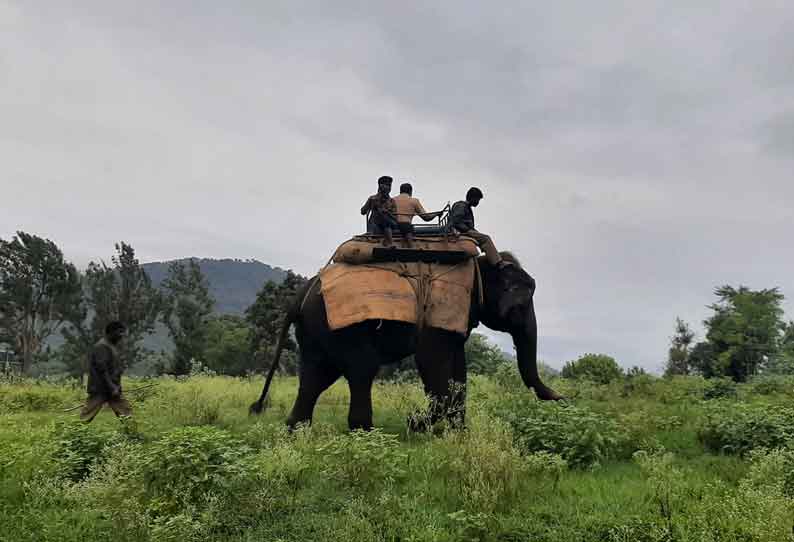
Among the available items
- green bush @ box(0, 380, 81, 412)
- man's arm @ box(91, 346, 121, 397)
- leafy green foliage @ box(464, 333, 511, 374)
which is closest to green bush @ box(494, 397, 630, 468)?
man's arm @ box(91, 346, 121, 397)

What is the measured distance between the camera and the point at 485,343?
3316 cm

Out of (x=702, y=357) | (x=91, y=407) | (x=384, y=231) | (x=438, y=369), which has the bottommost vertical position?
(x=91, y=407)

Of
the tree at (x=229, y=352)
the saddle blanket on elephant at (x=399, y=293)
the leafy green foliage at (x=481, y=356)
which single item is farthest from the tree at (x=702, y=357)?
the saddle blanket on elephant at (x=399, y=293)

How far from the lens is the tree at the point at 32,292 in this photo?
124ft

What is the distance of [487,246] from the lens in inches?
425

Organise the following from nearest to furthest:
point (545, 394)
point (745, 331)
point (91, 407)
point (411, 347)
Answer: point (411, 347) → point (545, 394) → point (91, 407) → point (745, 331)

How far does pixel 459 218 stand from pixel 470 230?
11.4 inches

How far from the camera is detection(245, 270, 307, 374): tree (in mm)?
37250

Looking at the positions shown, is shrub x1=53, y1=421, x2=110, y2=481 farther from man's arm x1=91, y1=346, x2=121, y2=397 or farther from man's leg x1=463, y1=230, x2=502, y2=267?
man's leg x1=463, y1=230, x2=502, y2=267

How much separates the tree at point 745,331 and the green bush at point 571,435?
3891 centimetres

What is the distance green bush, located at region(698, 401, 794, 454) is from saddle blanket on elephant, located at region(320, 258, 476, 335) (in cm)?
381

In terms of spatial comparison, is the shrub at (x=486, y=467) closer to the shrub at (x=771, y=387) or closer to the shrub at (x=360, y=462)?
the shrub at (x=360, y=462)

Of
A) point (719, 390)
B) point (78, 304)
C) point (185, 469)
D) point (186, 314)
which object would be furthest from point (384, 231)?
point (186, 314)

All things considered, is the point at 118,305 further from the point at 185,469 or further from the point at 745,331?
the point at 745,331
